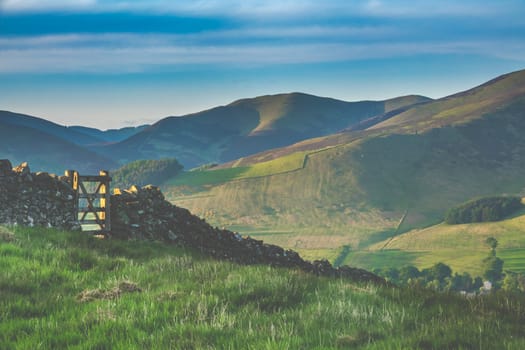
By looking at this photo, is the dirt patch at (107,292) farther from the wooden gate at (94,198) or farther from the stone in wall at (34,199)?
the wooden gate at (94,198)

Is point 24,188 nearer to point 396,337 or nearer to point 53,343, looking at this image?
point 53,343

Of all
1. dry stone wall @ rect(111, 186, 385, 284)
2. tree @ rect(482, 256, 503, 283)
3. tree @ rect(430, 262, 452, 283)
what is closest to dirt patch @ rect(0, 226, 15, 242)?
dry stone wall @ rect(111, 186, 385, 284)

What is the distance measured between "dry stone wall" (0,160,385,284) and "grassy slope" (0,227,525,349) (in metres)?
9.34

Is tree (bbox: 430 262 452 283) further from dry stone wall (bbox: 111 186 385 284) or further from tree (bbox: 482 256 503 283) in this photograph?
dry stone wall (bbox: 111 186 385 284)

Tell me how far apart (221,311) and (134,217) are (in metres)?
15.7

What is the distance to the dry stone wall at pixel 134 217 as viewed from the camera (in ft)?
63.9

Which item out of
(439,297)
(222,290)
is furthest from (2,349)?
(439,297)

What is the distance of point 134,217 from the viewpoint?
2206 centimetres

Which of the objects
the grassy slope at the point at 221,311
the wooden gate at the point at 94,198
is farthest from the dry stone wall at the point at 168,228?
the grassy slope at the point at 221,311

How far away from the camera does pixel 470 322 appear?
6906mm

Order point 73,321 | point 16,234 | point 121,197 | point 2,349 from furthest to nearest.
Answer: point 121,197 < point 16,234 < point 73,321 < point 2,349

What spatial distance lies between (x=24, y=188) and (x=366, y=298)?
15822 millimetres

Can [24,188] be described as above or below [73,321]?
above

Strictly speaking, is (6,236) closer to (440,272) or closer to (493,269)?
(440,272)
